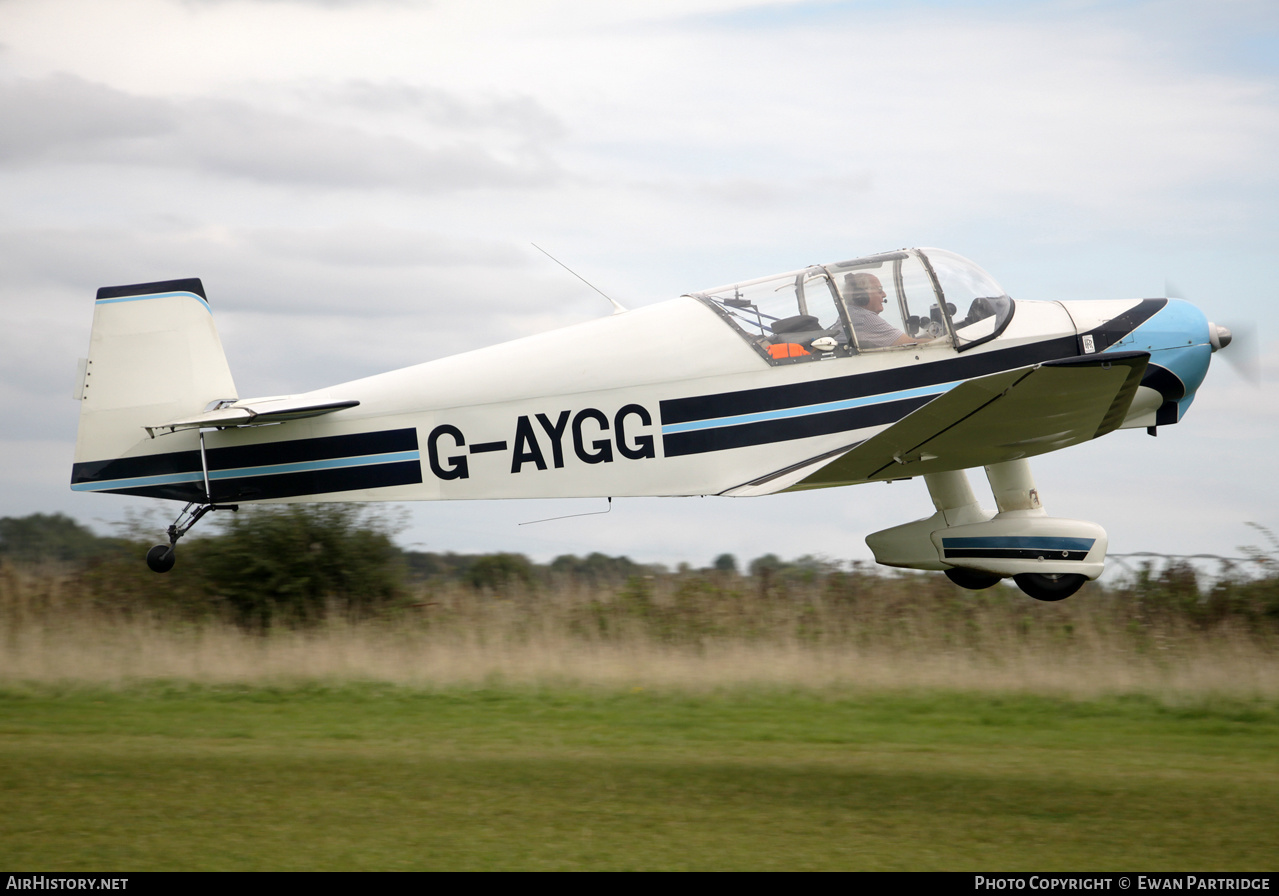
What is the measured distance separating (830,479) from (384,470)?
3.20 metres

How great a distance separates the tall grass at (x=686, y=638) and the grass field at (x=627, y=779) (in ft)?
1.21

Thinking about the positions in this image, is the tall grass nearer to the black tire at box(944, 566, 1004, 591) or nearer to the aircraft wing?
the black tire at box(944, 566, 1004, 591)

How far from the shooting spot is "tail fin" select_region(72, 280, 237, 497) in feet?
25.2

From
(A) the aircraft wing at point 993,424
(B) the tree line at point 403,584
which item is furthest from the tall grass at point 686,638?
(A) the aircraft wing at point 993,424

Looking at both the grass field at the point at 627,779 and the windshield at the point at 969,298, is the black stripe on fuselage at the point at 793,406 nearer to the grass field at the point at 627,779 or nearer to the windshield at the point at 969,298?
the windshield at the point at 969,298

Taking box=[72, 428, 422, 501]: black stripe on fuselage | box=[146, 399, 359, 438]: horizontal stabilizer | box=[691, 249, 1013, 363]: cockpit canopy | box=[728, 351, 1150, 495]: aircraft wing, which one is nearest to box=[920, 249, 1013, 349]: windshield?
box=[691, 249, 1013, 363]: cockpit canopy

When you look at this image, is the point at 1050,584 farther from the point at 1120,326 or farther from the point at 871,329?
the point at 871,329

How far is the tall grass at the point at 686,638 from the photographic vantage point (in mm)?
10023

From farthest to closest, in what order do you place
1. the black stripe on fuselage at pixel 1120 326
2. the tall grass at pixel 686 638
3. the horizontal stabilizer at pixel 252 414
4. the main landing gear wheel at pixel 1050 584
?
1. the tall grass at pixel 686 638
2. the main landing gear wheel at pixel 1050 584
3. the black stripe on fuselage at pixel 1120 326
4. the horizontal stabilizer at pixel 252 414

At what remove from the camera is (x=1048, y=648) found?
35.3 feet

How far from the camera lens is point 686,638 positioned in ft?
38.1

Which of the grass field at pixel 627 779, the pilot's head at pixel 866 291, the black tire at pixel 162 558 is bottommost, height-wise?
the grass field at pixel 627 779

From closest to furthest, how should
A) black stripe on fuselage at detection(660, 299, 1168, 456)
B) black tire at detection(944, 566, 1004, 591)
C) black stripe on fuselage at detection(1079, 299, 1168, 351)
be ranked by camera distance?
1. black stripe on fuselage at detection(660, 299, 1168, 456)
2. black stripe on fuselage at detection(1079, 299, 1168, 351)
3. black tire at detection(944, 566, 1004, 591)

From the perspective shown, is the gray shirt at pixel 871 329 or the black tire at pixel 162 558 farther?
the gray shirt at pixel 871 329
